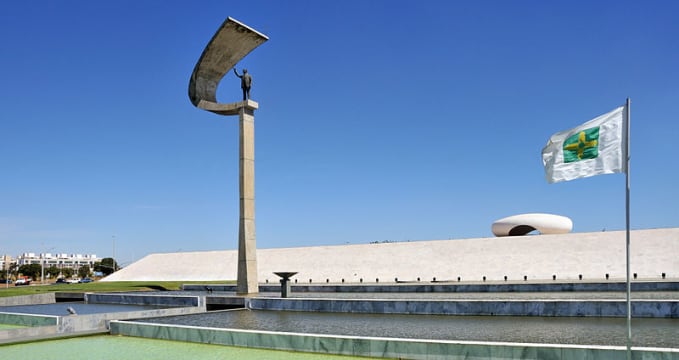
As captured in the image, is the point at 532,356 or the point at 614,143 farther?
the point at 532,356

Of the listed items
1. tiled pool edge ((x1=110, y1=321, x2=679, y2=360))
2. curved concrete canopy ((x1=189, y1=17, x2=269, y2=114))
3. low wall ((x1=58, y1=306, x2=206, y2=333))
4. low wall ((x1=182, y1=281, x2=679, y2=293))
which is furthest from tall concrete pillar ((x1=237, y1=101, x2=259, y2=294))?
tiled pool edge ((x1=110, y1=321, x2=679, y2=360))

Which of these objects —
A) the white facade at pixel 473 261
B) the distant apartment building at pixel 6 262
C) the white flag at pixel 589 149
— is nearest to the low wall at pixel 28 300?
the white facade at pixel 473 261

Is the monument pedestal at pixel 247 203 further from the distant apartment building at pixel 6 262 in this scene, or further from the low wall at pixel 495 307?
the distant apartment building at pixel 6 262

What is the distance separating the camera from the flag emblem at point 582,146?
644 cm

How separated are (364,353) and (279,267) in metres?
34.2

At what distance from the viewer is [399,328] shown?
10938 millimetres

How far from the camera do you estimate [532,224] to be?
4219 cm

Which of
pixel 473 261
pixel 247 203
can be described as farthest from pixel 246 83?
pixel 473 261

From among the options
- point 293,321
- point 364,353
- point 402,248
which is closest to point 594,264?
point 402,248

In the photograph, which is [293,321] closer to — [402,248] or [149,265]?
[402,248]

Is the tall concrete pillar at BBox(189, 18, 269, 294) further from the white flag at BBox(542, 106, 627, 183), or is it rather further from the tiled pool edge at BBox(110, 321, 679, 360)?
the white flag at BBox(542, 106, 627, 183)

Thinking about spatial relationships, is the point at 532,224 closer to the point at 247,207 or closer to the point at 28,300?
the point at 247,207

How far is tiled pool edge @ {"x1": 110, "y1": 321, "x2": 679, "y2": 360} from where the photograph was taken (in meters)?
7.04

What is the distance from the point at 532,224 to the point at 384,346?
36.3 m
